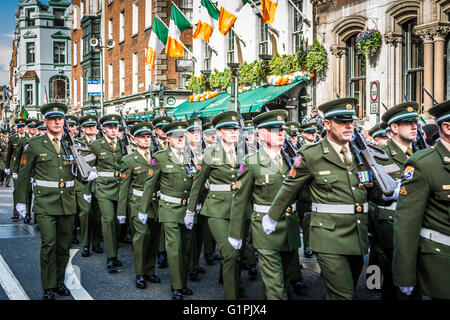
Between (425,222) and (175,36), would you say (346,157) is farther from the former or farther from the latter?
(175,36)

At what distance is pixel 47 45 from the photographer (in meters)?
60.3

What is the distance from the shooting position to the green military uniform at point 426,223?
376cm

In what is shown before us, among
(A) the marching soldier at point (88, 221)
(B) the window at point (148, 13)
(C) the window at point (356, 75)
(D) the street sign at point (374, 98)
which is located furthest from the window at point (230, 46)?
(A) the marching soldier at point (88, 221)

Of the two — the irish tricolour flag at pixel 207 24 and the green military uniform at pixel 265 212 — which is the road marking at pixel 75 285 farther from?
the irish tricolour flag at pixel 207 24

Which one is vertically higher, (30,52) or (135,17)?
(30,52)

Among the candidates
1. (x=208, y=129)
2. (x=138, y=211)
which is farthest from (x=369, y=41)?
(x=138, y=211)

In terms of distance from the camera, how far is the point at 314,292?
6723 millimetres

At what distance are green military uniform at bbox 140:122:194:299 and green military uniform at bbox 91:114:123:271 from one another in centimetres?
153

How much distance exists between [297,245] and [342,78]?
13678mm

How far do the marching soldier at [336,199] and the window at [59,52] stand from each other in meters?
59.8

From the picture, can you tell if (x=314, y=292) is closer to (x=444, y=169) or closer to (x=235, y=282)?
(x=235, y=282)

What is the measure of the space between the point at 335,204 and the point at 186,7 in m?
29.8

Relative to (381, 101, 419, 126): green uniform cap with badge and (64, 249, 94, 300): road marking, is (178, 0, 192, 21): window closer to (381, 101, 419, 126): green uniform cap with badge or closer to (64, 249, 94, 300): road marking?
(64, 249, 94, 300): road marking
